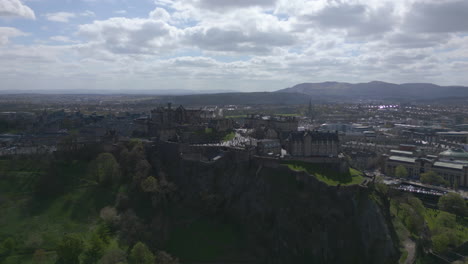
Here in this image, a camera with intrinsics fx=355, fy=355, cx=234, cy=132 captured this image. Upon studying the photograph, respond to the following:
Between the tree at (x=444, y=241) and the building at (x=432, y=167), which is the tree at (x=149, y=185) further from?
the building at (x=432, y=167)

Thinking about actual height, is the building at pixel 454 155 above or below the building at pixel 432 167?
above

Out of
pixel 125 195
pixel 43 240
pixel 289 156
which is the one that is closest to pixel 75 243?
pixel 43 240

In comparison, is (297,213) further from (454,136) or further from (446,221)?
(454,136)

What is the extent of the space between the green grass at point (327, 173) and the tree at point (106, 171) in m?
30.7

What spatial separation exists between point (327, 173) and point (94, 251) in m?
35.8

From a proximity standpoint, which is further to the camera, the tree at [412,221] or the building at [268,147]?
the building at [268,147]

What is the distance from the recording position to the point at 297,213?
171ft

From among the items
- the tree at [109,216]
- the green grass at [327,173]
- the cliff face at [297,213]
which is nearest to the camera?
the cliff face at [297,213]

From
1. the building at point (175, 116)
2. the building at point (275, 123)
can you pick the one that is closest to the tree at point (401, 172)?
the building at point (275, 123)

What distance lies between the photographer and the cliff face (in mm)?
47700

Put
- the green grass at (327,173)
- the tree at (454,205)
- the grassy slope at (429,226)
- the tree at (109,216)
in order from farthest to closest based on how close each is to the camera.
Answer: the tree at (454,205) < the tree at (109,216) < the green grass at (327,173) < the grassy slope at (429,226)

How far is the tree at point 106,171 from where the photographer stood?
63.8 metres

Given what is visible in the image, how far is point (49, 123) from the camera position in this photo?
127 meters

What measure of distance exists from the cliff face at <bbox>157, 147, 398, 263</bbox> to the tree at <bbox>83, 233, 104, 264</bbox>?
17829mm
